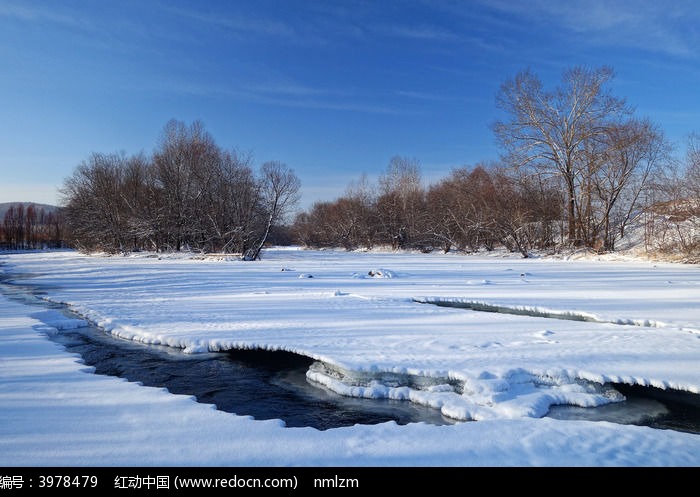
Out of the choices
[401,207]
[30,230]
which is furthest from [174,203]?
[30,230]

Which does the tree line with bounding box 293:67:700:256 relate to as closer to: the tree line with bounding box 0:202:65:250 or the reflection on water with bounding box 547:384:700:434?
the reflection on water with bounding box 547:384:700:434

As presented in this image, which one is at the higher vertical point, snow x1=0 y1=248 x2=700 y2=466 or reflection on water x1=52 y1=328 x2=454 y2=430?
snow x1=0 y1=248 x2=700 y2=466

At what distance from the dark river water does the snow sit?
0.22 meters

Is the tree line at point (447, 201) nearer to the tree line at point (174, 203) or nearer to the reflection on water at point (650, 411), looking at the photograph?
the tree line at point (174, 203)

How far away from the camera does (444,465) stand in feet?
10.9

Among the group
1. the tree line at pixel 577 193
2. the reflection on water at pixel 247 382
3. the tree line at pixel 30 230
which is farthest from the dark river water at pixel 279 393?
the tree line at pixel 30 230

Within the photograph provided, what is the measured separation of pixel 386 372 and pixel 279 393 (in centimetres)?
161

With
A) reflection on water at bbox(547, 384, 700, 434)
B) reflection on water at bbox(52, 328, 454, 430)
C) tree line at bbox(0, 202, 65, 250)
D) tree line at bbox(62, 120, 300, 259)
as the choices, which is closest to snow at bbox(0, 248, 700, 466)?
reflection on water at bbox(547, 384, 700, 434)

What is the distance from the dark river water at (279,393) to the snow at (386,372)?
0.74 feet

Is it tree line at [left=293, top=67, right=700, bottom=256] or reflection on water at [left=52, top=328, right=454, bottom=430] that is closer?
reflection on water at [left=52, top=328, right=454, bottom=430]

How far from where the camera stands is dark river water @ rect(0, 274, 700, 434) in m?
4.94

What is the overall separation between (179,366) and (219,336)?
4.91 ft

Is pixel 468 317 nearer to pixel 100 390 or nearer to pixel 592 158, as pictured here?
pixel 100 390

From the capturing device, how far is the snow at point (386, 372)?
11.8 feet
